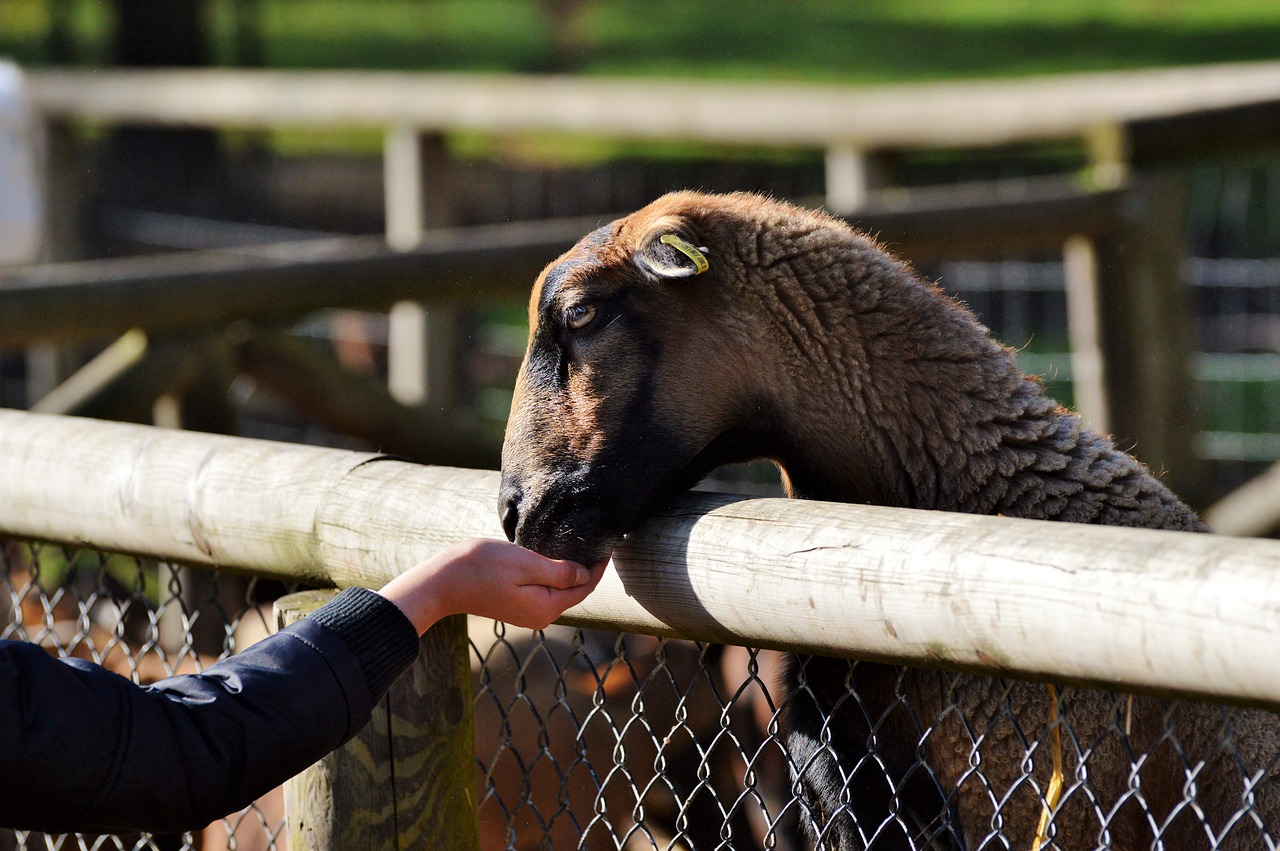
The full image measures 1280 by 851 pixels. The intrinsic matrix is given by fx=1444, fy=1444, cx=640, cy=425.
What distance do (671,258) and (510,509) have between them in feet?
1.98

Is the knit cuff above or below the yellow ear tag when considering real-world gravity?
below

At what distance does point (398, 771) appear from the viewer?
7.36 ft

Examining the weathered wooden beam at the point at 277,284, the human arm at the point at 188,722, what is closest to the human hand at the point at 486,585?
the human arm at the point at 188,722

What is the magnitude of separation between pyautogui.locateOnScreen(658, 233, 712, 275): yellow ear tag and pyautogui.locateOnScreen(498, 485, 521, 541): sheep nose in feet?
1.86

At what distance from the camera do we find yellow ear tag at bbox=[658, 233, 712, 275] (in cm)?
264

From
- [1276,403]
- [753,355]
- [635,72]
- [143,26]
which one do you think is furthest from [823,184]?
[635,72]

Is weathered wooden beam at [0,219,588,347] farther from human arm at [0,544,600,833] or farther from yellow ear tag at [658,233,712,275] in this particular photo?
human arm at [0,544,600,833]

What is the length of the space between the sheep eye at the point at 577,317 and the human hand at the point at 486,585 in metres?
0.68

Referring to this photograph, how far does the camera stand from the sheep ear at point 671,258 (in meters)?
2.63

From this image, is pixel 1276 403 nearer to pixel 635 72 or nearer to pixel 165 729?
pixel 165 729

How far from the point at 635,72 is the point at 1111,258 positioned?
20.0m

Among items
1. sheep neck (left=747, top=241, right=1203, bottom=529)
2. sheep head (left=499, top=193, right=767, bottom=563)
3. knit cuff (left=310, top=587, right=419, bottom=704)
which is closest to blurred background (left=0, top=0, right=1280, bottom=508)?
sheep neck (left=747, top=241, right=1203, bottom=529)

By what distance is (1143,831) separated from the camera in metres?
2.53

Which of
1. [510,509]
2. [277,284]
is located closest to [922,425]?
[510,509]
